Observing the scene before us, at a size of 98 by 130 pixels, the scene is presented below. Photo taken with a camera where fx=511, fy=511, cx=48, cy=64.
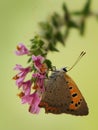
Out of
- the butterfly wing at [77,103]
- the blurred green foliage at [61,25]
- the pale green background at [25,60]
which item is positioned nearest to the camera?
the butterfly wing at [77,103]

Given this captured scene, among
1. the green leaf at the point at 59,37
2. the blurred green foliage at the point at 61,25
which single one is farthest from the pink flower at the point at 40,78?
the green leaf at the point at 59,37

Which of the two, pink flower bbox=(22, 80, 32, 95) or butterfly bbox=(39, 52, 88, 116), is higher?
pink flower bbox=(22, 80, 32, 95)

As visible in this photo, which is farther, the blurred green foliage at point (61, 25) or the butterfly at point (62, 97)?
the blurred green foliage at point (61, 25)

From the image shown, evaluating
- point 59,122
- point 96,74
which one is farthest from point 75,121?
point 96,74

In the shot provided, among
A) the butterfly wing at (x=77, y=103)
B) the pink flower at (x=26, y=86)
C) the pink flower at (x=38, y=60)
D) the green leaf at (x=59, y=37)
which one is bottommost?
the butterfly wing at (x=77, y=103)

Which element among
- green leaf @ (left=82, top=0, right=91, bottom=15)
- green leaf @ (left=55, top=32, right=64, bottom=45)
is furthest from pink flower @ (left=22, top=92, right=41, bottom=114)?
green leaf @ (left=82, top=0, right=91, bottom=15)

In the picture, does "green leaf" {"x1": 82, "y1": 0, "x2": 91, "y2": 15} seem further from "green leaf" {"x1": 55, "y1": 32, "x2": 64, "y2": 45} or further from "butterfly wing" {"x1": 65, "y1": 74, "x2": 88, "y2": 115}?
"butterfly wing" {"x1": 65, "y1": 74, "x2": 88, "y2": 115}

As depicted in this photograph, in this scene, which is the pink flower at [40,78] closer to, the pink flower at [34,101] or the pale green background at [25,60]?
the pink flower at [34,101]

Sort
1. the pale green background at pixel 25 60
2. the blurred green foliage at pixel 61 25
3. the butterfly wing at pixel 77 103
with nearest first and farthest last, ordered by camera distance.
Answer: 1. the butterfly wing at pixel 77 103
2. the blurred green foliage at pixel 61 25
3. the pale green background at pixel 25 60
